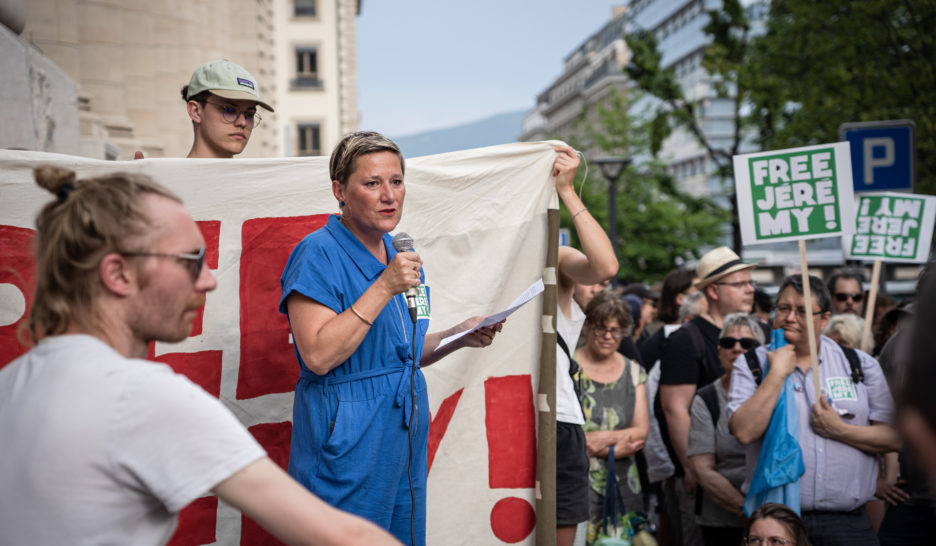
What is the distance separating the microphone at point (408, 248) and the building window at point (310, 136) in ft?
149

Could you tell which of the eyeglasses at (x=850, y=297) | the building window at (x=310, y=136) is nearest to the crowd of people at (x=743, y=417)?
the eyeglasses at (x=850, y=297)

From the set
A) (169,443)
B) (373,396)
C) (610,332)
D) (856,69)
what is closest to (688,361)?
(610,332)

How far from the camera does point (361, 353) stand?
285cm

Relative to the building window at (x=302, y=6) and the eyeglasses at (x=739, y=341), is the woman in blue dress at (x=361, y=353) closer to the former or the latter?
the eyeglasses at (x=739, y=341)

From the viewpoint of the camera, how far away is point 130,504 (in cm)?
161

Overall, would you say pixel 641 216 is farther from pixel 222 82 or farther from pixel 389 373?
pixel 389 373

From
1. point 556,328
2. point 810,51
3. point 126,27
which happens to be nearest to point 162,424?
point 556,328

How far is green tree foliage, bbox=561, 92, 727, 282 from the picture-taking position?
111 ft

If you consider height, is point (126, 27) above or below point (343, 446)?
above

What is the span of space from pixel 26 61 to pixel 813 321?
17.5ft

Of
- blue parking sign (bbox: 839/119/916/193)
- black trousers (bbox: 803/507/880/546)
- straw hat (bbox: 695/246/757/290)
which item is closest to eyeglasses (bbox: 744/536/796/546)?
black trousers (bbox: 803/507/880/546)

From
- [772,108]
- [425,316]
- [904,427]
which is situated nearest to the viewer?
[904,427]

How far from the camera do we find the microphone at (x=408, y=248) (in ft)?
9.52

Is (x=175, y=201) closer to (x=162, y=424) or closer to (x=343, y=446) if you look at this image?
(x=162, y=424)
